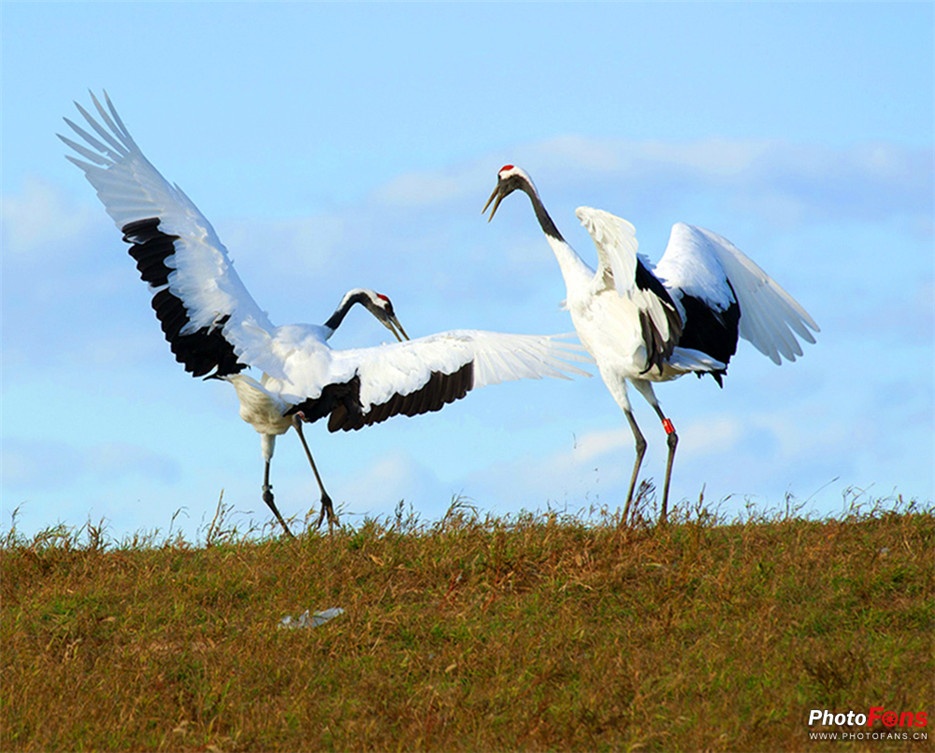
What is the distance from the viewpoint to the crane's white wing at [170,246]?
932cm

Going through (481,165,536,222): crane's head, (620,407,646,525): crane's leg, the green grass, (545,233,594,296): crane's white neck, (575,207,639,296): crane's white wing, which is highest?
(481,165,536,222): crane's head

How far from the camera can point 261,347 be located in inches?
382

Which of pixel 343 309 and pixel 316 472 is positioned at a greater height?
pixel 343 309

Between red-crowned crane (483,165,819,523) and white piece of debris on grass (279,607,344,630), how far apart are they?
2.14 metres

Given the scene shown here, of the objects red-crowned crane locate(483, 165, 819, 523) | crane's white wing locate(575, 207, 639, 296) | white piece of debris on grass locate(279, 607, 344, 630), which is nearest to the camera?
white piece of debris on grass locate(279, 607, 344, 630)

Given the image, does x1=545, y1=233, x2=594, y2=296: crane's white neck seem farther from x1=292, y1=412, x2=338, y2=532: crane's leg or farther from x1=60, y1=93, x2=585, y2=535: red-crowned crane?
x1=292, y1=412, x2=338, y2=532: crane's leg

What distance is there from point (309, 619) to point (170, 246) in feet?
11.7

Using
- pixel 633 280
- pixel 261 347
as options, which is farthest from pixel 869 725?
pixel 261 347

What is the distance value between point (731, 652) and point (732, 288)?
406cm

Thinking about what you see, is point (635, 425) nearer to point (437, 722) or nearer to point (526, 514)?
point (526, 514)

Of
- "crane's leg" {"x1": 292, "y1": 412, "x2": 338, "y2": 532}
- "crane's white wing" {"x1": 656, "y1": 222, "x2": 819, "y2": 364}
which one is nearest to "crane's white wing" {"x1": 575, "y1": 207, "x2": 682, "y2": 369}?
"crane's white wing" {"x1": 656, "y1": 222, "x2": 819, "y2": 364}

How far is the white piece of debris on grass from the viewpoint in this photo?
7.08 meters

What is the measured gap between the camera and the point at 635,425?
9242mm

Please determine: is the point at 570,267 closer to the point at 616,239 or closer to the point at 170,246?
the point at 616,239
